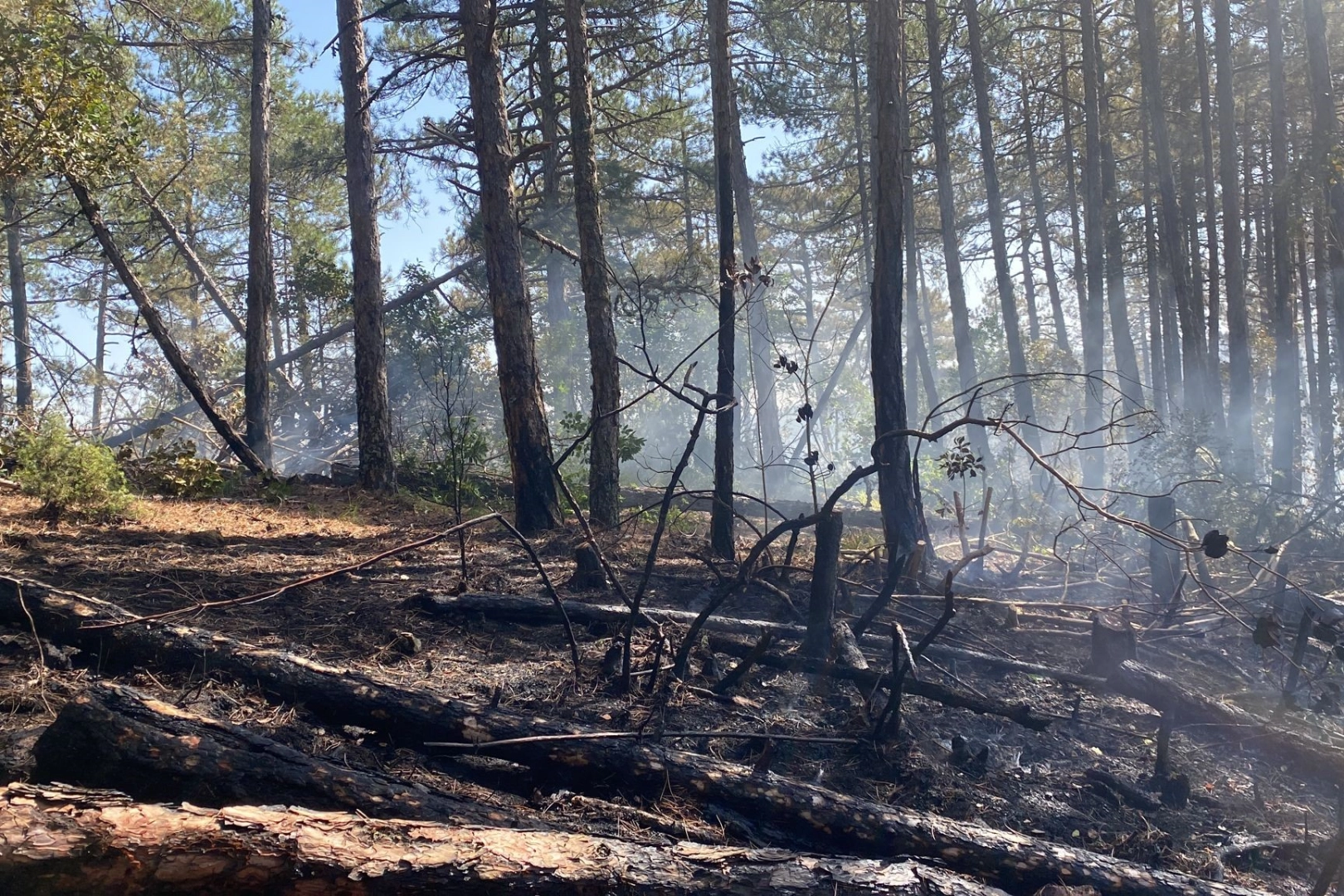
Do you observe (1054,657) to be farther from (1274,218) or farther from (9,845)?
(1274,218)

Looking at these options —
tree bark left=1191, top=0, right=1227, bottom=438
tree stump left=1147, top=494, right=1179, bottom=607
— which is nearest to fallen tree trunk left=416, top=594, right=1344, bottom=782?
tree stump left=1147, top=494, right=1179, bottom=607

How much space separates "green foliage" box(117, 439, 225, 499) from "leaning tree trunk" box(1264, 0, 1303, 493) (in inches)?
649

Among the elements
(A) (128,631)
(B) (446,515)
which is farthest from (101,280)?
(A) (128,631)

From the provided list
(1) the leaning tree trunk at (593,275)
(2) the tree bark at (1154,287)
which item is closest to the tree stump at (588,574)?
(1) the leaning tree trunk at (593,275)

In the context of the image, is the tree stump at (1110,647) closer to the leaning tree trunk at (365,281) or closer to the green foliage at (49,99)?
the leaning tree trunk at (365,281)

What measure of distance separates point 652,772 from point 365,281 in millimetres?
9359

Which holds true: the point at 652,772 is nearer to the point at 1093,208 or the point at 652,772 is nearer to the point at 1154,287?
the point at 1093,208

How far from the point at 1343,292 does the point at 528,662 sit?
17.4 m

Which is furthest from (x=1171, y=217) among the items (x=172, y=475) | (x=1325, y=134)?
(x=172, y=475)

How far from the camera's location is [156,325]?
32.4 ft

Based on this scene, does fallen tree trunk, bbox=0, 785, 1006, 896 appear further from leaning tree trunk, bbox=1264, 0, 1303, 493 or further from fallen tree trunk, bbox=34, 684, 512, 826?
leaning tree trunk, bbox=1264, 0, 1303, 493

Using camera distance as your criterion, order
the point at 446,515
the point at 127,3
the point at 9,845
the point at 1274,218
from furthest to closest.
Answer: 1. the point at 1274,218
2. the point at 127,3
3. the point at 446,515
4. the point at 9,845

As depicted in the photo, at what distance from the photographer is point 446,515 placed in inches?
399

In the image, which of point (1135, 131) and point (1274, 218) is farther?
point (1135, 131)
